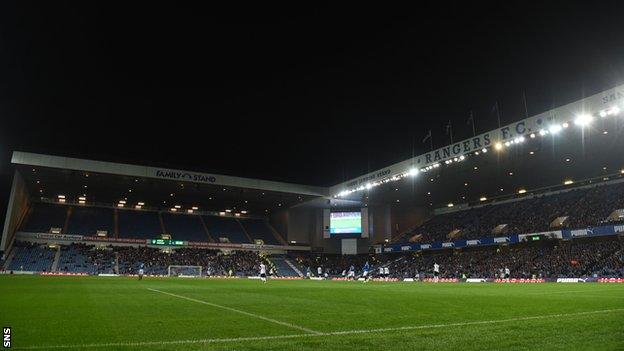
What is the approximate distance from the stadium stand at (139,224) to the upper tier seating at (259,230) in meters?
13.4

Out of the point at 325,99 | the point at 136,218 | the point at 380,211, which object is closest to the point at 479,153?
the point at 325,99

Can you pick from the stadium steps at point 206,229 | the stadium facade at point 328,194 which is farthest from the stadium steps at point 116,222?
the stadium steps at point 206,229

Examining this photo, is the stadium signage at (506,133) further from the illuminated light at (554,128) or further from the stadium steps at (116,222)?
the stadium steps at (116,222)

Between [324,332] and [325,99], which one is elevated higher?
[325,99]

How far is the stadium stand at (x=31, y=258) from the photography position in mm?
44625

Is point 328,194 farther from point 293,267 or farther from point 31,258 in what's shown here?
point 31,258

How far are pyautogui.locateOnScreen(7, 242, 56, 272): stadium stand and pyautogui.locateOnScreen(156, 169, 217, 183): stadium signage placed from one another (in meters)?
15.9

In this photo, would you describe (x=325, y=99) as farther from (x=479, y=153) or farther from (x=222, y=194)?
(x=222, y=194)

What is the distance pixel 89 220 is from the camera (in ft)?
190

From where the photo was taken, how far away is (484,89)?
2367 centimetres

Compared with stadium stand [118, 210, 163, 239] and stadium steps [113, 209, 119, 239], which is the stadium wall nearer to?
stadium steps [113, 209, 119, 239]

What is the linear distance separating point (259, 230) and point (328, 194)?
60.8 ft

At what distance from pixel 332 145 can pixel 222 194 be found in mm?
25256

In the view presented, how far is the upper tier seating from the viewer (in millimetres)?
66500
